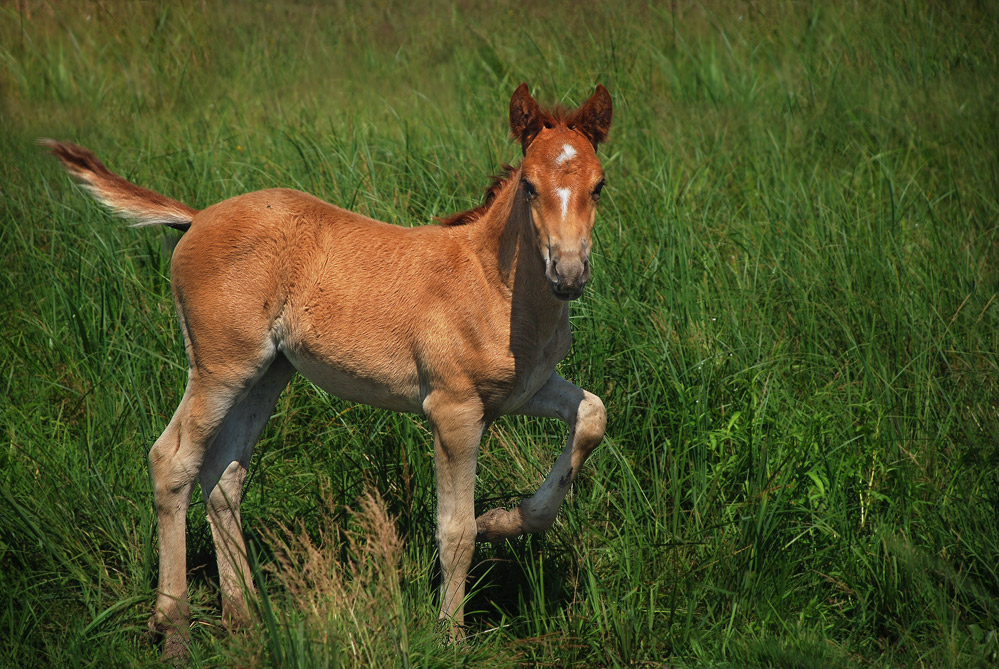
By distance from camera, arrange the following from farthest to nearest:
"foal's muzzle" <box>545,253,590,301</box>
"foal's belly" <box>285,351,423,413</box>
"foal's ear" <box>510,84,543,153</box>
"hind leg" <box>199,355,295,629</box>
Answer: "hind leg" <box>199,355,295,629</box>, "foal's belly" <box>285,351,423,413</box>, "foal's ear" <box>510,84,543,153</box>, "foal's muzzle" <box>545,253,590,301</box>

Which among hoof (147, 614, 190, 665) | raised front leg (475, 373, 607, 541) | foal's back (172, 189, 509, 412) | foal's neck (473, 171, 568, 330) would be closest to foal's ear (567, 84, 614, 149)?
foal's neck (473, 171, 568, 330)

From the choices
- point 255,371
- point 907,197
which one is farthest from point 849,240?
point 255,371

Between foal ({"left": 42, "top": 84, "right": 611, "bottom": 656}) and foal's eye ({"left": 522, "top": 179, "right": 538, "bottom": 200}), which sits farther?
foal ({"left": 42, "top": 84, "right": 611, "bottom": 656})

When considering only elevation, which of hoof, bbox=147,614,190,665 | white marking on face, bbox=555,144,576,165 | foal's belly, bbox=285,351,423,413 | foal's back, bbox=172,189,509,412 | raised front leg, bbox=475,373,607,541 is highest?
white marking on face, bbox=555,144,576,165

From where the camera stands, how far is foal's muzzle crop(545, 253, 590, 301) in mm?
2916

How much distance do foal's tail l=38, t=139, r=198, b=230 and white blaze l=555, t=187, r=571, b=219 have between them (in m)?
1.95

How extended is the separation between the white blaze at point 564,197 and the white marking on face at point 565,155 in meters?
0.12

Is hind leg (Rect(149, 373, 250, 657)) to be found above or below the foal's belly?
below

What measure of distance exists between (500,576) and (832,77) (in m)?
5.35

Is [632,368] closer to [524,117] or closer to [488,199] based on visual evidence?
[488,199]

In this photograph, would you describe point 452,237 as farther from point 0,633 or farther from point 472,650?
point 0,633

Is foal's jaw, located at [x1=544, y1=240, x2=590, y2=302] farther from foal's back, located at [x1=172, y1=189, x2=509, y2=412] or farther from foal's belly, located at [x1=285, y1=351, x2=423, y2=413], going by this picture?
foal's belly, located at [x1=285, y1=351, x2=423, y2=413]

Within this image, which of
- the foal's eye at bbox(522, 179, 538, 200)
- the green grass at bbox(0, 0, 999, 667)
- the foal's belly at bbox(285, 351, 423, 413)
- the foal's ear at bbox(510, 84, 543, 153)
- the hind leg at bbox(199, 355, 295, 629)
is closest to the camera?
the foal's eye at bbox(522, 179, 538, 200)

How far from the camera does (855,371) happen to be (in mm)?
4723
